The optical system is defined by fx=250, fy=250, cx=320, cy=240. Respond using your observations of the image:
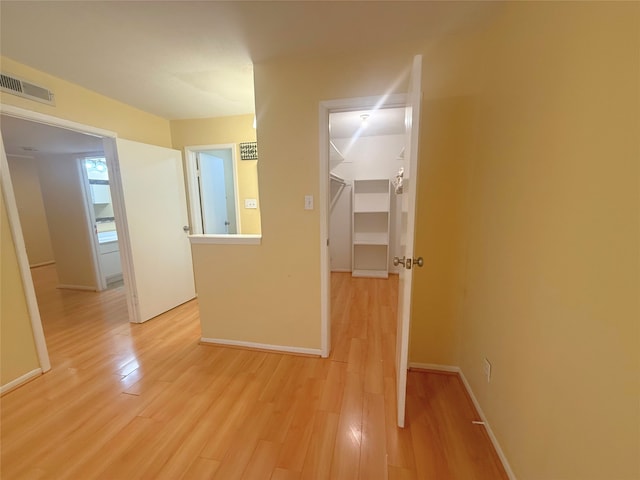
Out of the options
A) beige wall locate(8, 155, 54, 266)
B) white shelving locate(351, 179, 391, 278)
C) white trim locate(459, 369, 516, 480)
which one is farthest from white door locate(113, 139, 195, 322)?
beige wall locate(8, 155, 54, 266)

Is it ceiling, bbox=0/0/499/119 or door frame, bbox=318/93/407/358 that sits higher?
ceiling, bbox=0/0/499/119

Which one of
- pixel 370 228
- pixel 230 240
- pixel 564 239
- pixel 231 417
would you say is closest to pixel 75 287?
pixel 230 240

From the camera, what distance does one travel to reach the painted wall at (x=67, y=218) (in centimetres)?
358

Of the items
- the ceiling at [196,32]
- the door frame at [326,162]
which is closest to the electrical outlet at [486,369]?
the door frame at [326,162]

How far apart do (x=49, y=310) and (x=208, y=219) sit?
213cm

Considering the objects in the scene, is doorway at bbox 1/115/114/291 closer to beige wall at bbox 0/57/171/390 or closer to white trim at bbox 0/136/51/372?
beige wall at bbox 0/57/171/390

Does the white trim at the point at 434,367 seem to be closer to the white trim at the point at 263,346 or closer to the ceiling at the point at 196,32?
the white trim at the point at 263,346

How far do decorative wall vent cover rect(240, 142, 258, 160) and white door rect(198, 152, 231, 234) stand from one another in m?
0.66

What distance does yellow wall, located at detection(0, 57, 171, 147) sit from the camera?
1.78 m

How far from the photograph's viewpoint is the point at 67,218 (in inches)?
146

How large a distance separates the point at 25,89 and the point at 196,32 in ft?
4.59

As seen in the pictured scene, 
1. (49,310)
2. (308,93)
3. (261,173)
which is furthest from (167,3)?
(49,310)

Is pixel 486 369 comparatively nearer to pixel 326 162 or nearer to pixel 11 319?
pixel 326 162

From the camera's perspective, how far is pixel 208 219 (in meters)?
3.42
